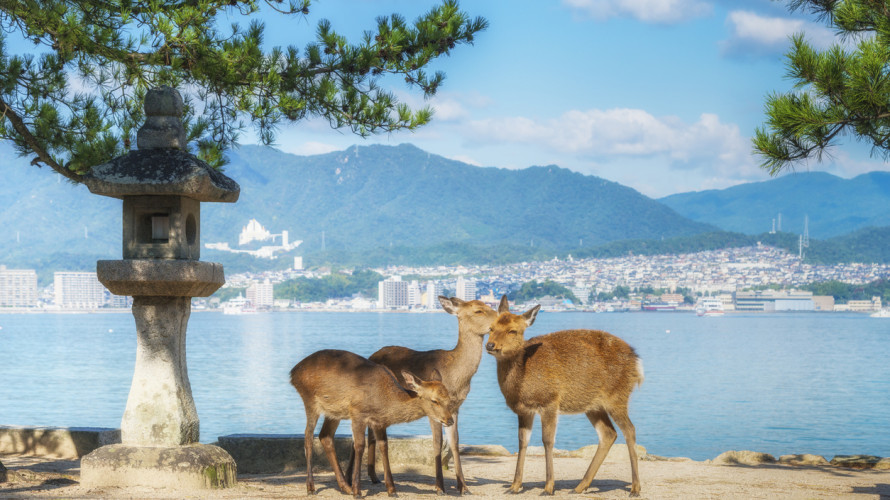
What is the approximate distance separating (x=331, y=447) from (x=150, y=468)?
59.8 inches

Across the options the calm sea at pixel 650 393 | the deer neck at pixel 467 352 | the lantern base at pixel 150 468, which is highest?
the deer neck at pixel 467 352

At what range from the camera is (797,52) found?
9.98 meters

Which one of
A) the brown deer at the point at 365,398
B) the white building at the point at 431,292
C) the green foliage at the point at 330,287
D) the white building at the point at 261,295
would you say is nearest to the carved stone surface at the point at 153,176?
the brown deer at the point at 365,398

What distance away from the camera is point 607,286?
178 meters

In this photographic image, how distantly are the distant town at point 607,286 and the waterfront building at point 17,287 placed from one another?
18 centimetres

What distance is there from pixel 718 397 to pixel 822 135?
39135 mm

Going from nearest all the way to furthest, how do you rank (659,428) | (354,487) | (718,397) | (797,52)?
(354,487) < (797,52) < (659,428) < (718,397)

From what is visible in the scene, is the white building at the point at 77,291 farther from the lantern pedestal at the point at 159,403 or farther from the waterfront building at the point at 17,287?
the lantern pedestal at the point at 159,403

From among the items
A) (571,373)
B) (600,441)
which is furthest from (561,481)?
(571,373)

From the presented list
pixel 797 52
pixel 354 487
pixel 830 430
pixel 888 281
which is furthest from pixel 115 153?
pixel 888 281

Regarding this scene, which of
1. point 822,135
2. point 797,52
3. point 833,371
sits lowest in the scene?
point 833,371

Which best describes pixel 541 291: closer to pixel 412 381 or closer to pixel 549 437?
pixel 549 437

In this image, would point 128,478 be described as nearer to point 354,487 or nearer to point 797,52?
point 354,487

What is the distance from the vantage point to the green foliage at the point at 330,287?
176m
